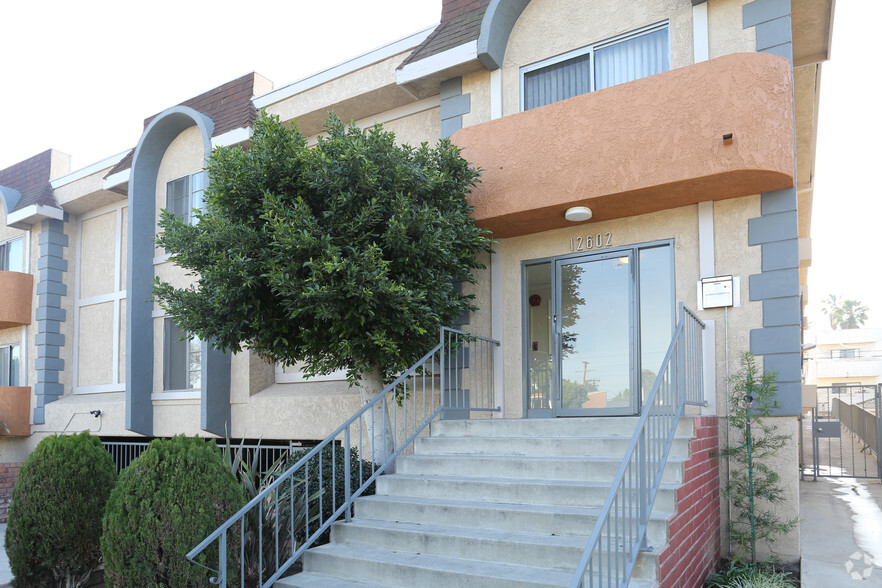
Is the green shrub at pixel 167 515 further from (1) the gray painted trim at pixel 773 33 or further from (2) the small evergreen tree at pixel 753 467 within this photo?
(1) the gray painted trim at pixel 773 33

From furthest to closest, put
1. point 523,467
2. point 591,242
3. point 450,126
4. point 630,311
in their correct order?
1. point 450,126
2. point 591,242
3. point 630,311
4. point 523,467

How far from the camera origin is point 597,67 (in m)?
7.55

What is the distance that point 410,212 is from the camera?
638cm

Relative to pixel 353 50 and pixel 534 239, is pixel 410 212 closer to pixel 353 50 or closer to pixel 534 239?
pixel 534 239

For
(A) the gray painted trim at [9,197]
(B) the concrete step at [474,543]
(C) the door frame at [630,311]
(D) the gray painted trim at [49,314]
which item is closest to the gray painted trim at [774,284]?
(C) the door frame at [630,311]

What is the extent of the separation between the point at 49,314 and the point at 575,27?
11477 millimetres

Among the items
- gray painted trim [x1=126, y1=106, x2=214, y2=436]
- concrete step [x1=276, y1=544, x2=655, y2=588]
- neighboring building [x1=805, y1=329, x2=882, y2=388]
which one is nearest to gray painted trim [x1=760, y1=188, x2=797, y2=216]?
concrete step [x1=276, y1=544, x2=655, y2=588]

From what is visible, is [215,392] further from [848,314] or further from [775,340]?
[848,314]

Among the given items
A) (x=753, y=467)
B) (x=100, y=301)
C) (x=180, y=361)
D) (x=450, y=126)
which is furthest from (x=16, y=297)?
→ (x=753, y=467)

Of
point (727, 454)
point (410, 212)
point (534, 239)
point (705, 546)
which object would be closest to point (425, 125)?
point (534, 239)

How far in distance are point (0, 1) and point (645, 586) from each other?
16.1 m

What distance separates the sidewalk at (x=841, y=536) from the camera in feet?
18.1

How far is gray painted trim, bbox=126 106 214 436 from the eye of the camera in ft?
37.1

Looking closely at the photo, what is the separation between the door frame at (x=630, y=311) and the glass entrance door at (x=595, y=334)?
0.09 feet
